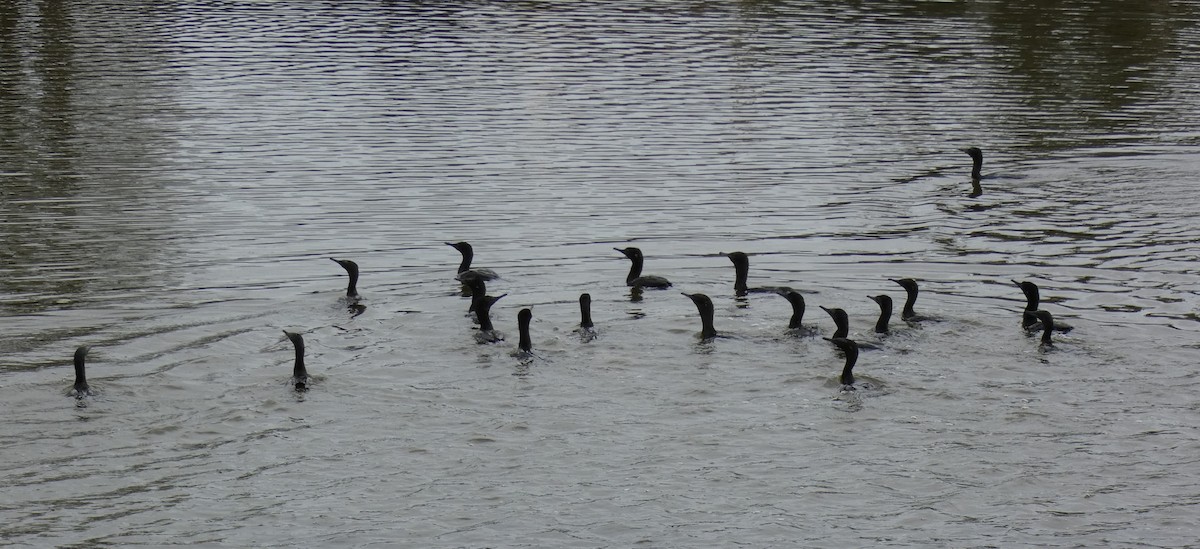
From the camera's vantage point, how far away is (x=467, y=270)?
18422mm

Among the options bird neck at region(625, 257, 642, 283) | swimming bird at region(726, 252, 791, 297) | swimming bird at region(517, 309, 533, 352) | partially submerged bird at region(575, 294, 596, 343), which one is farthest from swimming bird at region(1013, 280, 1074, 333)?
swimming bird at region(517, 309, 533, 352)

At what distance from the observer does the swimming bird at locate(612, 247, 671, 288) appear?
17656mm

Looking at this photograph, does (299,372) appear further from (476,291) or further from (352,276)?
(352,276)

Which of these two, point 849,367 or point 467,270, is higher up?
point 849,367

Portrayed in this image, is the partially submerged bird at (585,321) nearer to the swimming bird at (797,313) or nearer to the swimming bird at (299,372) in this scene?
the swimming bird at (797,313)

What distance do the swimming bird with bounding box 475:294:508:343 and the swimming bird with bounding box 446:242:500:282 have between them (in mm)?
1989

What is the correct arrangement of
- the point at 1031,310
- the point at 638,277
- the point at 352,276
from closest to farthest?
1. the point at 1031,310
2. the point at 352,276
3. the point at 638,277

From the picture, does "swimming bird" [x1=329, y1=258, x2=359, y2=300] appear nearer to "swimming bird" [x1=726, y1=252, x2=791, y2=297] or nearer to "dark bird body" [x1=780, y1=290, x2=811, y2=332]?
"swimming bird" [x1=726, y1=252, x2=791, y2=297]

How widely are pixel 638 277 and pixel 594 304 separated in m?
1.28

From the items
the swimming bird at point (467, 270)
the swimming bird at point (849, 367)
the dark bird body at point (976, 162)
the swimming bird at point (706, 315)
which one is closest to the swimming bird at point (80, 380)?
the swimming bird at point (467, 270)

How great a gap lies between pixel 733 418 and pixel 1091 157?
1563 cm

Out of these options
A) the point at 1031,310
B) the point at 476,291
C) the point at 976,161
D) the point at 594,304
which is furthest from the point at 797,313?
the point at 976,161

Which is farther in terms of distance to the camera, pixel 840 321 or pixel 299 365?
pixel 840 321

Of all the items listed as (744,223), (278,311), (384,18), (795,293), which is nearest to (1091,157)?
(744,223)
